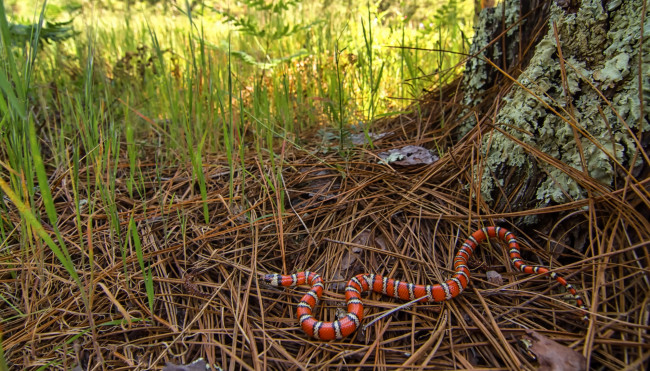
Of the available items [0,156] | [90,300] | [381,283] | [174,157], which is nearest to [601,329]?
[381,283]

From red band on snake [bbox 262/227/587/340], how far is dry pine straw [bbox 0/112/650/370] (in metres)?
0.05

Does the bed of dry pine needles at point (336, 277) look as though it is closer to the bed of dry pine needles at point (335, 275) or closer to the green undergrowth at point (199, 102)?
the bed of dry pine needles at point (335, 275)

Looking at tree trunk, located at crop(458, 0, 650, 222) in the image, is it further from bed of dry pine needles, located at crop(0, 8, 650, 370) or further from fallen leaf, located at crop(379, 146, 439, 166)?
fallen leaf, located at crop(379, 146, 439, 166)

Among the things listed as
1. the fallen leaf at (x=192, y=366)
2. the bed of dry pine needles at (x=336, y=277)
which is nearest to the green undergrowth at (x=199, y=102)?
the bed of dry pine needles at (x=336, y=277)

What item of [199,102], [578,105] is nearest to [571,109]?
[578,105]

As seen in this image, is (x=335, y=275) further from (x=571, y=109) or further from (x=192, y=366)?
(x=571, y=109)

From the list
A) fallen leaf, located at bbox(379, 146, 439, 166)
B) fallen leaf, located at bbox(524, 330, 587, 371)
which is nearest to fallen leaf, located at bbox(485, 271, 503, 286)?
fallen leaf, located at bbox(524, 330, 587, 371)

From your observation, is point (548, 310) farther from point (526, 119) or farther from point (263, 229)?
point (263, 229)

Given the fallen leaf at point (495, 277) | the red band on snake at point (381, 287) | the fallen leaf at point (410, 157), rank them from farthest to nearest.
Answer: the fallen leaf at point (410, 157) < the fallen leaf at point (495, 277) < the red band on snake at point (381, 287)

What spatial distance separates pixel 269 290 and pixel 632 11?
7.64ft

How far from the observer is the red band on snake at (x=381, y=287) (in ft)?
5.53

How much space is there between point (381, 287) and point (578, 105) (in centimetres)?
148

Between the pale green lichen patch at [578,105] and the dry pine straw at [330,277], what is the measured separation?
0.17 metres

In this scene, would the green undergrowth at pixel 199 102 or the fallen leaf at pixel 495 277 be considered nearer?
the fallen leaf at pixel 495 277
